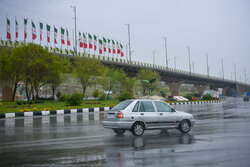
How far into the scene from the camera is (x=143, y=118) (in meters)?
9.13

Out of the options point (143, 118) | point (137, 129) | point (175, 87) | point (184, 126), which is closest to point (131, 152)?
point (137, 129)

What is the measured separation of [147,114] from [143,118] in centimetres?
24

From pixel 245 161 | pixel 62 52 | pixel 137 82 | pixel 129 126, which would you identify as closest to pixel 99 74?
pixel 62 52

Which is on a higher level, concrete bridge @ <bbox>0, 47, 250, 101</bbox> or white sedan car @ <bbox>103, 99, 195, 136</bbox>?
concrete bridge @ <bbox>0, 47, 250, 101</bbox>

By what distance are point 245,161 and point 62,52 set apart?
45105mm

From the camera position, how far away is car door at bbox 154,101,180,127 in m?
9.50

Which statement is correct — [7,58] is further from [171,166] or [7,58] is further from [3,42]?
[171,166]

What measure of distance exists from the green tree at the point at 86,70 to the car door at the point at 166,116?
1402 inches

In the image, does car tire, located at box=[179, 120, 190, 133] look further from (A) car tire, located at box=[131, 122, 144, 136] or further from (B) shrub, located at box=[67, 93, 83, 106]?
(B) shrub, located at box=[67, 93, 83, 106]

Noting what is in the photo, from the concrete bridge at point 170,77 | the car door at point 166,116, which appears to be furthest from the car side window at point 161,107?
the concrete bridge at point 170,77

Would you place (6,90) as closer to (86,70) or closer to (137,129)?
(86,70)

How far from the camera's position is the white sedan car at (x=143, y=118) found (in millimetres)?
8927

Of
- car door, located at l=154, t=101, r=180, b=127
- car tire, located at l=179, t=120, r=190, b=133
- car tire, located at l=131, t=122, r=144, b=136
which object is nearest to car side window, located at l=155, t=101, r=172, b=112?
car door, located at l=154, t=101, r=180, b=127

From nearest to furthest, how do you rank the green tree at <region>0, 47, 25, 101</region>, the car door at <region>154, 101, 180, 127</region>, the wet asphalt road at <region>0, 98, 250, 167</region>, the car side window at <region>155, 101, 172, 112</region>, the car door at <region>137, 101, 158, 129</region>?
1. the wet asphalt road at <region>0, 98, 250, 167</region>
2. the car door at <region>137, 101, 158, 129</region>
3. the car door at <region>154, 101, 180, 127</region>
4. the car side window at <region>155, 101, 172, 112</region>
5. the green tree at <region>0, 47, 25, 101</region>
